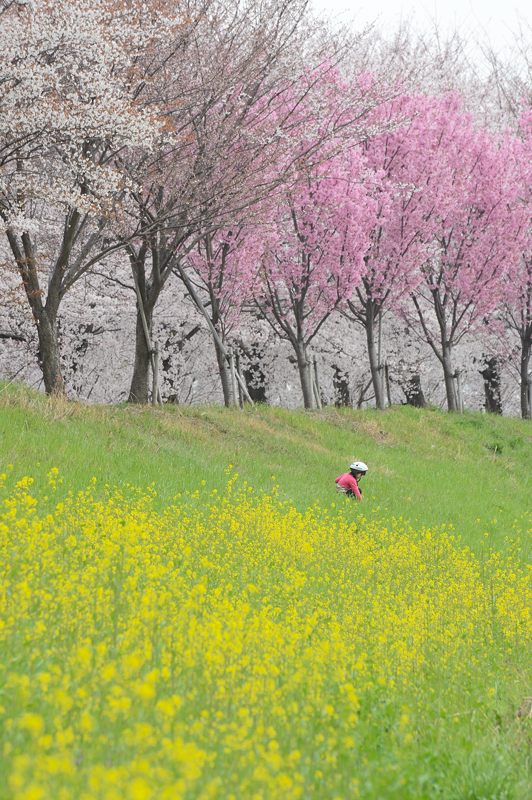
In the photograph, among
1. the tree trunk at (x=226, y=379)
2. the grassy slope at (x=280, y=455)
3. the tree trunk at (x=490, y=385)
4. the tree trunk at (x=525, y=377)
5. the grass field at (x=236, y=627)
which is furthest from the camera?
the tree trunk at (x=490, y=385)

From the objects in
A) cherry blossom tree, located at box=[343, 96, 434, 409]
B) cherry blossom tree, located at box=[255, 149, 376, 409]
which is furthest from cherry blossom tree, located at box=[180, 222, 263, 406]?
cherry blossom tree, located at box=[343, 96, 434, 409]

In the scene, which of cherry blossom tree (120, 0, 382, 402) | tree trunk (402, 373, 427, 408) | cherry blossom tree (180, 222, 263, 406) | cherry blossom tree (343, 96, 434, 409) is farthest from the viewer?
tree trunk (402, 373, 427, 408)

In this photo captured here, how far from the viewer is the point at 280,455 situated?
621 inches

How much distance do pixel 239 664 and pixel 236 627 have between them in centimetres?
34

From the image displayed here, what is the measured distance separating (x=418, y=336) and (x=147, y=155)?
1974 cm

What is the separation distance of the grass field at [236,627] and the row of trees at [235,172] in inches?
172

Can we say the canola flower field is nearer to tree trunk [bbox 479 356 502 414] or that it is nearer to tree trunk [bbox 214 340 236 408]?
tree trunk [bbox 214 340 236 408]

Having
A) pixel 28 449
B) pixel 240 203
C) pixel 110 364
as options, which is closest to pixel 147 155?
pixel 240 203

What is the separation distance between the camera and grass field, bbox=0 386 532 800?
3.78 metres

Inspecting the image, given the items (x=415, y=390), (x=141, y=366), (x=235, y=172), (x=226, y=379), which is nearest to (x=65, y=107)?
(x=235, y=172)

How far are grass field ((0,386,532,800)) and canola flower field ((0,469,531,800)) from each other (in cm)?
3

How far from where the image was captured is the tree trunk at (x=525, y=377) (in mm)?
31258

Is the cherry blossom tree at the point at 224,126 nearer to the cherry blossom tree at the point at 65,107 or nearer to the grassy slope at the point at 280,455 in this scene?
the cherry blossom tree at the point at 65,107

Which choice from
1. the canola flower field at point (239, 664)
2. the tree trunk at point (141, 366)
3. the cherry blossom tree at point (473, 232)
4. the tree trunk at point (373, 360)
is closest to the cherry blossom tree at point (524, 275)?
the cherry blossom tree at point (473, 232)
